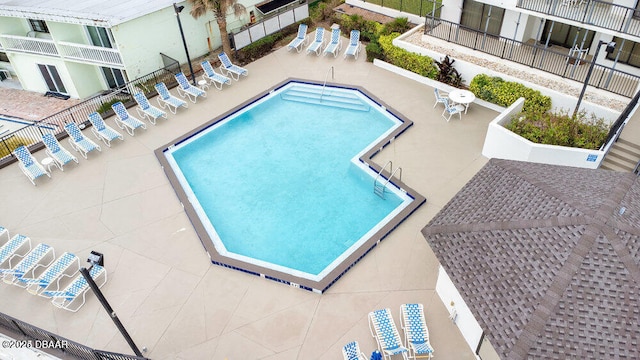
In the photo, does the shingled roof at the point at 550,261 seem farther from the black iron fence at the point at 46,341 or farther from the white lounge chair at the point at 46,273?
the white lounge chair at the point at 46,273

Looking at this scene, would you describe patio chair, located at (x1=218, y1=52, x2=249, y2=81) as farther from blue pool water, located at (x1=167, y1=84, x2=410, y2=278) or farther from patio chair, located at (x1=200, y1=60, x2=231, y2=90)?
blue pool water, located at (x1=167, y1=84, x2=410, y2=278)

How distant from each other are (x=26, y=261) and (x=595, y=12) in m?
22.1

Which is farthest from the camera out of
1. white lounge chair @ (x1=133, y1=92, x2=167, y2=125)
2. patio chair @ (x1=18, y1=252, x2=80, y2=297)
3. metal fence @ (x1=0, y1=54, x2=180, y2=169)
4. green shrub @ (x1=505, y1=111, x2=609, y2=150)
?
white lounge chair @ (x1=133, y1=92, x2=167, y2=125)

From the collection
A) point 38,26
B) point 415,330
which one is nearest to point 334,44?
point 38,26

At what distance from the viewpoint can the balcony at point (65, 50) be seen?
22.7 meters

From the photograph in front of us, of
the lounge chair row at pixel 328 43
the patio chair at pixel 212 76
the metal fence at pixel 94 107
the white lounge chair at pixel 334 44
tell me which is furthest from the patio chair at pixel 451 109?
the metal fence at pixel 94 107

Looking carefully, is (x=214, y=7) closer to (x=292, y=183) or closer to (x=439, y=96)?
(x=292, y=183)

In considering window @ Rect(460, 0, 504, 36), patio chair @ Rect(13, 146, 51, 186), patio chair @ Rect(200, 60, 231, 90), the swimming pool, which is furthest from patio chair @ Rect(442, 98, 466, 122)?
patio chair @ Rect(13, 146, 51, 186)

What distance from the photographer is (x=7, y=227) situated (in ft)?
52.7

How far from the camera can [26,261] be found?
14188mm

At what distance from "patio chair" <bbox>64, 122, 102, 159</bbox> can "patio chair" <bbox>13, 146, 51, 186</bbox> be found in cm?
159

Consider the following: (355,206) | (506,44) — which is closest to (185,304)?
(355,206)

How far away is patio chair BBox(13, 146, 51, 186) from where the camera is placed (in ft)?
58.0

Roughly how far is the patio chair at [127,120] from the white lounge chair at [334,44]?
10332 millimetres
